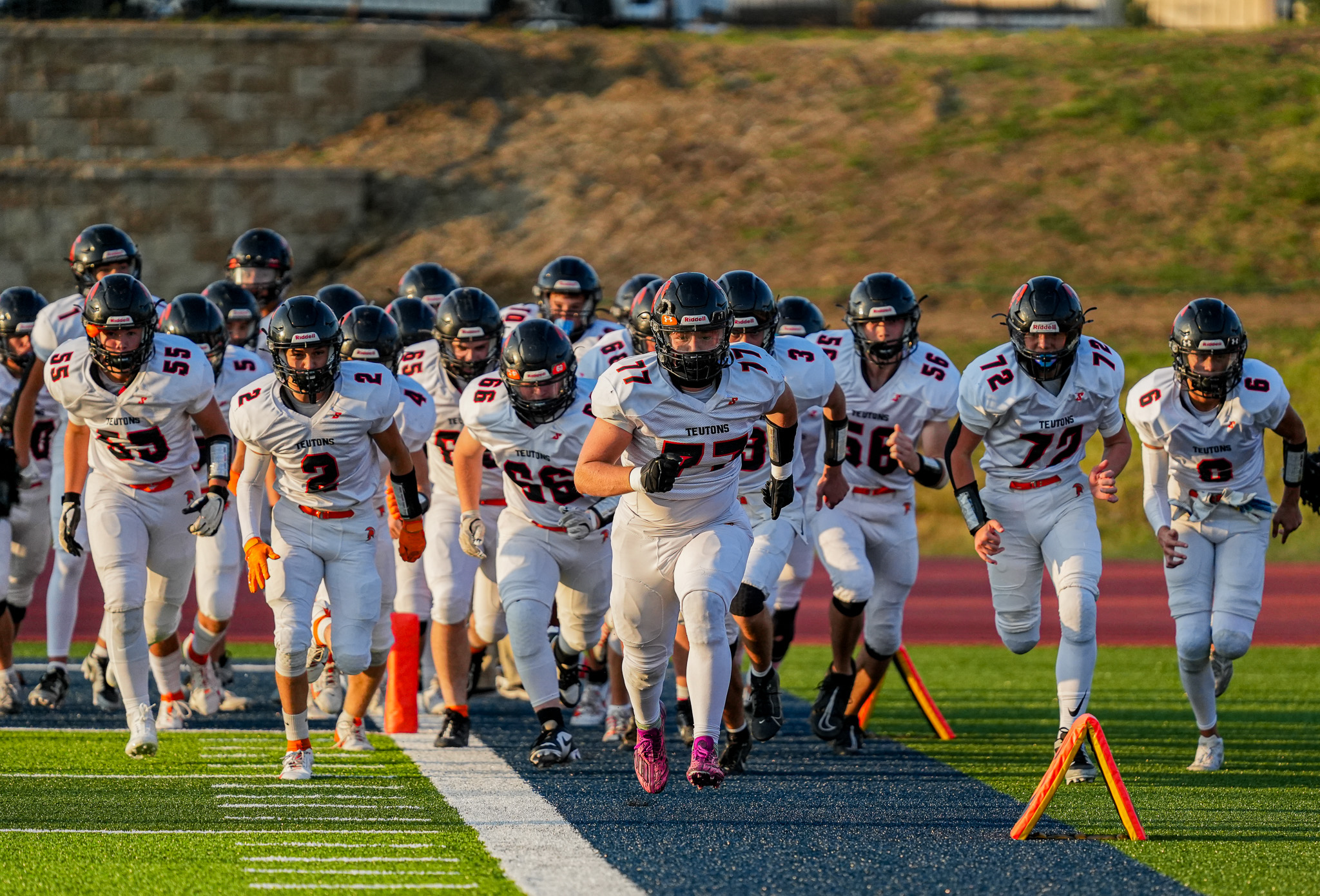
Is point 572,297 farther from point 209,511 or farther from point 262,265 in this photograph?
point 209,511

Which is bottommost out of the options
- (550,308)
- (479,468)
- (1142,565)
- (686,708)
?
(1142,565)

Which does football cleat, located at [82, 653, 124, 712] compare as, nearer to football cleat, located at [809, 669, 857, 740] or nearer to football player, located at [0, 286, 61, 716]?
football player, located at [0, 286, 61, 716]

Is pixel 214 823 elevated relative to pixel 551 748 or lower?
elevated

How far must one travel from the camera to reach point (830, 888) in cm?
464

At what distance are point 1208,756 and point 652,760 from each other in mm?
2532

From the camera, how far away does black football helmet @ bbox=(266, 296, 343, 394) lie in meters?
6.53

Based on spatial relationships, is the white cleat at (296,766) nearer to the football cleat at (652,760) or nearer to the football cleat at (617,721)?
the football cleat at (652,760)

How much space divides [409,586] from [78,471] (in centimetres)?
158

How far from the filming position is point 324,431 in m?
6.61

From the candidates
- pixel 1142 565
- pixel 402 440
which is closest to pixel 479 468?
pixel 402 440

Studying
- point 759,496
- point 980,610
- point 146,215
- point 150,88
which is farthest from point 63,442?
point 150,88

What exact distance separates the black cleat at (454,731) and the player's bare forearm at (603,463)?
192 centimetres

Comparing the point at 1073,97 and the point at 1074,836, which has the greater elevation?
the point at 1073,97

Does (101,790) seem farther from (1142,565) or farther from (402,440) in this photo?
(1142,565)
